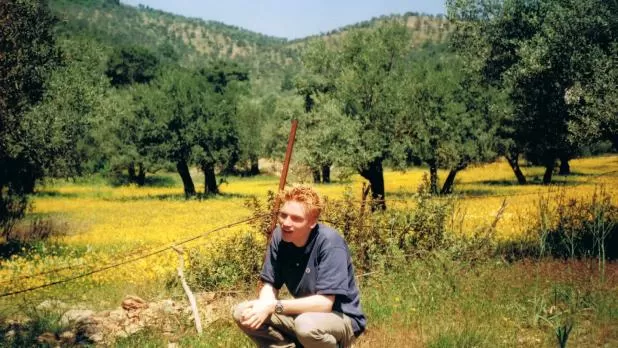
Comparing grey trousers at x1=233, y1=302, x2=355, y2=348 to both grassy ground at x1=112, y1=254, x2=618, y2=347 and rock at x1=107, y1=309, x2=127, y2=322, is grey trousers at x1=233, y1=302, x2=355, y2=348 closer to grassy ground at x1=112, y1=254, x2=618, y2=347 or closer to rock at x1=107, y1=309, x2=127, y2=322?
grassy ground at x1=112, y1=254, x2=618, y2=347

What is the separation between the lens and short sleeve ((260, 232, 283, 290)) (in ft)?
15.3

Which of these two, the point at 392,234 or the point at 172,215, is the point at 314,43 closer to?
the point at 172,215

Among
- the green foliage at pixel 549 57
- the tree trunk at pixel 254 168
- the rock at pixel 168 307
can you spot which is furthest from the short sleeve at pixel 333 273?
the tree trunk at pixel 254 168

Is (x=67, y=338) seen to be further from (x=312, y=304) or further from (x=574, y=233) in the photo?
(x=574, y=233)

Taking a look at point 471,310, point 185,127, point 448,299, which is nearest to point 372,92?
point 185,127

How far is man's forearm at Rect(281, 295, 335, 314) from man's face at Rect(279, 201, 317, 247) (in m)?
0.51

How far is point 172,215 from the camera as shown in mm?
25891

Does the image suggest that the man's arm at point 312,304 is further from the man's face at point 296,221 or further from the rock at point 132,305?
the rock at point 132,305

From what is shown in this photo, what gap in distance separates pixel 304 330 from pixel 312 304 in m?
0.22

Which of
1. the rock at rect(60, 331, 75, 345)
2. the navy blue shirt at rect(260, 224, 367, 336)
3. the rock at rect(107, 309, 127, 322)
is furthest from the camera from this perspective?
the rock at rect(107, 309, 127, 322)

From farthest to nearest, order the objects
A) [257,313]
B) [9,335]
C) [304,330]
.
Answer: [9,335] < [257,313] < [304,330]

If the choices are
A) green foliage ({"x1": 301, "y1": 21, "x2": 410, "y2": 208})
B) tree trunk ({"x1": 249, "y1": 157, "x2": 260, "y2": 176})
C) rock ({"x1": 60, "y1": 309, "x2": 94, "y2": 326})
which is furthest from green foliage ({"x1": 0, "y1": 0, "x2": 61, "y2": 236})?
tree trunk ({"x1": 249, "y1": 157, "x2": 260, "y2": 176})

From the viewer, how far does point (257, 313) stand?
4266 millimetres

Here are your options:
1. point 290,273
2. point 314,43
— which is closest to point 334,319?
point 290,273
